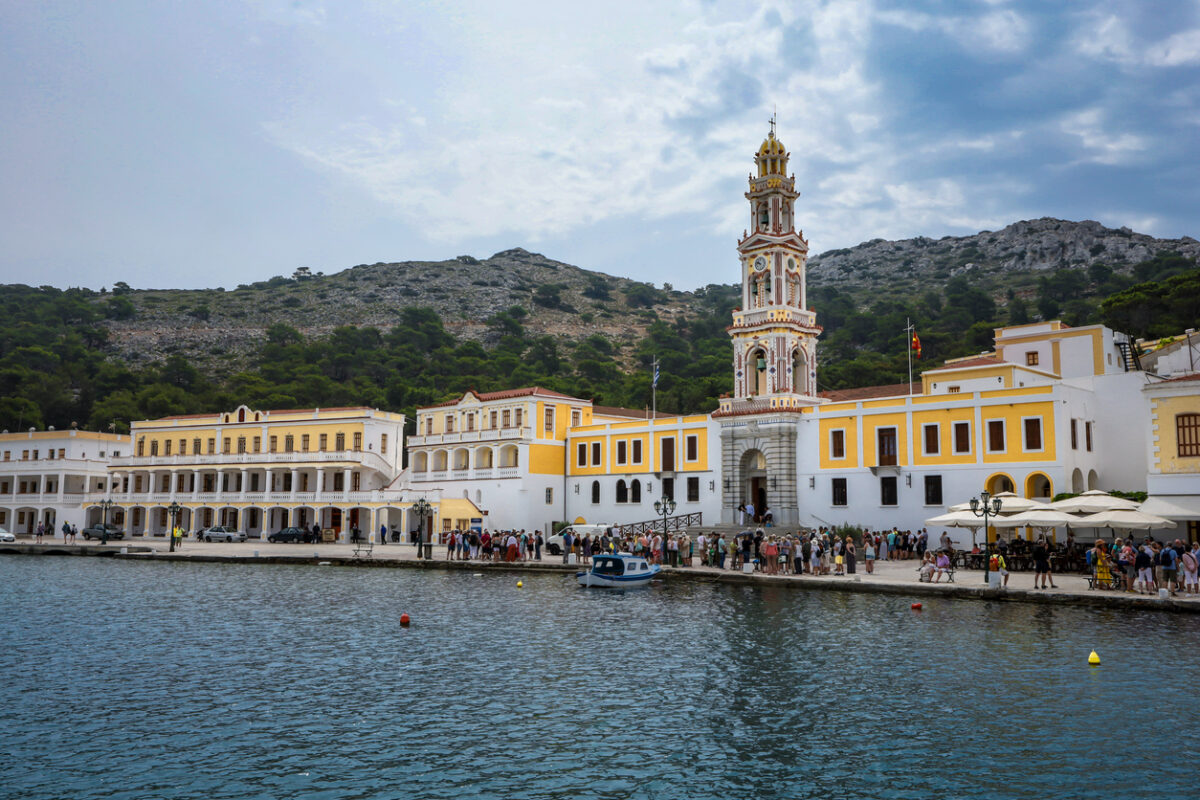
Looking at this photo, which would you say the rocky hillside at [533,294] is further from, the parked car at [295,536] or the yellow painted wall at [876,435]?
the yellow painted wall at [876,435]

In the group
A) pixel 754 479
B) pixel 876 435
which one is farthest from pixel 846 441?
pixel 754 479

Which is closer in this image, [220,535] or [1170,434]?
[1170,434]

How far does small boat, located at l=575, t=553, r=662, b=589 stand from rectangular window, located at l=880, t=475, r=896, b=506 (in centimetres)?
1493

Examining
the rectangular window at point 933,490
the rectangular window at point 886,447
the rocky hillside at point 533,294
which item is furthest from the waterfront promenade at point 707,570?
the rocky hillside at point 533,294

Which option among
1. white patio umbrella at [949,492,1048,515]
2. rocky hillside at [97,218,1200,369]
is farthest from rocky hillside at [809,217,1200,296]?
white patio umbrella at [949,492,1048,515]

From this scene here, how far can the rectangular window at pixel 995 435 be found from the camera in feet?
127

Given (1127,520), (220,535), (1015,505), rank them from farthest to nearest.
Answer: (220,535) < (1015,505) < (1127,520)

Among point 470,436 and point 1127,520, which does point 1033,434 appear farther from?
point 470,436

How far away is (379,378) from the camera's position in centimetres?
10419

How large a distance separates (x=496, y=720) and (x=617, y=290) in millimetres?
185197

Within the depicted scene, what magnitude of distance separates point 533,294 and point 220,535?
416 ft

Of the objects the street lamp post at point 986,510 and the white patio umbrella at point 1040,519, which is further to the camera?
the white patio umbrella at point 1040,519

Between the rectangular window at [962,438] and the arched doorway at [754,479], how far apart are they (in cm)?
1072

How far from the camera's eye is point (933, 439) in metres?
40.9
